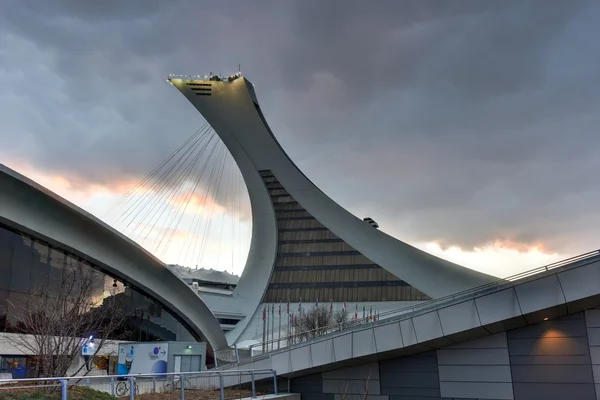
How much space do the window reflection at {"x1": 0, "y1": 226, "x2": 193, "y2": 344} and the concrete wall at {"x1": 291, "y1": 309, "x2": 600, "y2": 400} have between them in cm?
956

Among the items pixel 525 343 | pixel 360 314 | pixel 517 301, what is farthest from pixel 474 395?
pixel 360 314

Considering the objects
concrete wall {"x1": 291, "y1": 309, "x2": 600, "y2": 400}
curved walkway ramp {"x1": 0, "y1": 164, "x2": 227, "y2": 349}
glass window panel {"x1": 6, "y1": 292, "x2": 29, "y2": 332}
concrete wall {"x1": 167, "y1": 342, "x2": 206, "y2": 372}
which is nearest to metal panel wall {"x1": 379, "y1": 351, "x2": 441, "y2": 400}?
concrete wall {"x1": 291, "y1": 309, "x2": 600, "y2": 400}

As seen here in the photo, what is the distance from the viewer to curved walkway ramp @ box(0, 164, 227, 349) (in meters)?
17.0

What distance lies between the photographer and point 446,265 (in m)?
45.0

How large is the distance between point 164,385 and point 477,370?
768cm

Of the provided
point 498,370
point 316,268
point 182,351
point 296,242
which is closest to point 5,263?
point 182,351

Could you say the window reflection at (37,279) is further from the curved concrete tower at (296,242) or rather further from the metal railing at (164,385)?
the curved concrete tower at (296,242)

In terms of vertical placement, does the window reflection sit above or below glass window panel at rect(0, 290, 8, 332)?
above

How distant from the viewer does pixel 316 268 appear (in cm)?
4969

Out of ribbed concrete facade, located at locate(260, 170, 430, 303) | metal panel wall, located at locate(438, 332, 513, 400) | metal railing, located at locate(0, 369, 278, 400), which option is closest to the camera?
metal railing, located at locate(0, 369, 278, 400)

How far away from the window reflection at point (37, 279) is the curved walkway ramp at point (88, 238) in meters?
0.36

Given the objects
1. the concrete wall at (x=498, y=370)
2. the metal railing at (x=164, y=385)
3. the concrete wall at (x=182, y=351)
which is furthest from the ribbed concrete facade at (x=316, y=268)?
the metal railing at (x=164, y=385)

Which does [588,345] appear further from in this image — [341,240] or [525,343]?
[341,240]

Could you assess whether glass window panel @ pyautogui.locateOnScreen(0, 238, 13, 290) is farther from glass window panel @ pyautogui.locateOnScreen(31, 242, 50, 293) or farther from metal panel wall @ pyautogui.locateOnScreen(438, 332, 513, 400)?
metal panel wall @ pyautogui.locateOnScreen(438, 332, 513, 400)
